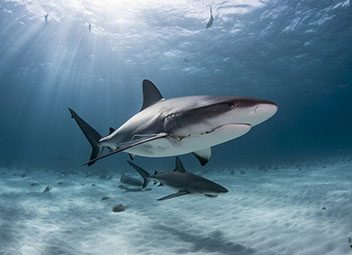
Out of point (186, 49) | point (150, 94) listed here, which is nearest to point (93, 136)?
point (150, 94)

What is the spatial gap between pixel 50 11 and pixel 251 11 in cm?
1673

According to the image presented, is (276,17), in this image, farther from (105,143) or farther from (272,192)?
(105,143)

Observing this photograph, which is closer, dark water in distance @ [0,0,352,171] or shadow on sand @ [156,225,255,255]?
shadow on sand @ [156,225,255,255]

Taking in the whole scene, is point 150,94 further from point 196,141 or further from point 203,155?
point 196,141

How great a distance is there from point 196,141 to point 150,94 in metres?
2.07

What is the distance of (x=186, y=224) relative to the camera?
786cm

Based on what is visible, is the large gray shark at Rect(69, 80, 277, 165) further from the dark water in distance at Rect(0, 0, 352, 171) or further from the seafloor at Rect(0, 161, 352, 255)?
the dark water in distance at Rect(0, 0, 352, 171)

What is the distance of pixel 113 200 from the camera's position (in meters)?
11.8

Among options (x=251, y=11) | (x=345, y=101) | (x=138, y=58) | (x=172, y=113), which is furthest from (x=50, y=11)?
(x=345, y=101)

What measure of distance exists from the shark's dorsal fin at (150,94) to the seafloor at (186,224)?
10.3ft

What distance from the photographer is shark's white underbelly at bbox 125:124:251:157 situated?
9.32 feet

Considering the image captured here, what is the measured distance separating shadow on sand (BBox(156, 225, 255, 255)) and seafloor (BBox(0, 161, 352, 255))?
0.02 meters

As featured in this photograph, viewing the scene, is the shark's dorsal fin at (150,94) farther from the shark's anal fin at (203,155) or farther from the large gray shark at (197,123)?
the shark's anal fin at (203,155)

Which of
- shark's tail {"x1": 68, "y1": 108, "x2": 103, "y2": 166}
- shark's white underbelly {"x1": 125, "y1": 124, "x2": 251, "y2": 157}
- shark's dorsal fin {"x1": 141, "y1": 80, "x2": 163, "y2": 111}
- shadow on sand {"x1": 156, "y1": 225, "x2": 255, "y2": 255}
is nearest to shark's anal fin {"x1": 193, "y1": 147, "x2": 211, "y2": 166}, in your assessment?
shark's white underbelly {"x1": 125, "y1": 124, "x2": 251, "y2": 157}
